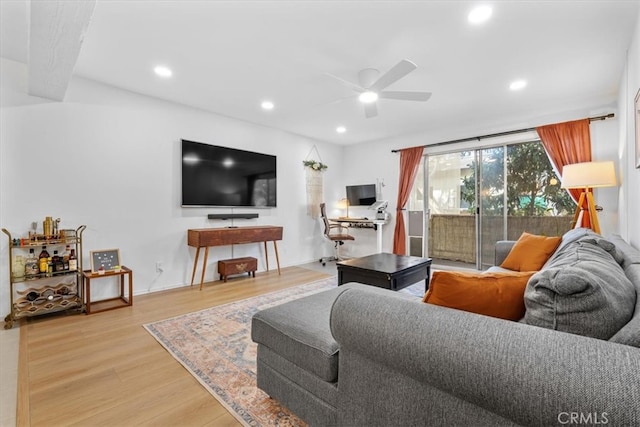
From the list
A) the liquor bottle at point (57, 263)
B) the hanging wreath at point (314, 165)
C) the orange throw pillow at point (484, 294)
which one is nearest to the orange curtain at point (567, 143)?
the hanging wreath at point (314, 165)

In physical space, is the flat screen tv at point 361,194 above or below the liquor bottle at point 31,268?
above

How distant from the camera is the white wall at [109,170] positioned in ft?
9.37

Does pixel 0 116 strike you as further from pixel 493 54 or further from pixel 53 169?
pixel 493 54

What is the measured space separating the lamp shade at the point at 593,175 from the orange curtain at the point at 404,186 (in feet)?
8.09

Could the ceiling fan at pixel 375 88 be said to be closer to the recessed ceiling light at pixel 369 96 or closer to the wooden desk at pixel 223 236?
the recessed ceiling light at pixel 369 96

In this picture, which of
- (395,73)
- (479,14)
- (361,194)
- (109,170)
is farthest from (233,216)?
(479,14)

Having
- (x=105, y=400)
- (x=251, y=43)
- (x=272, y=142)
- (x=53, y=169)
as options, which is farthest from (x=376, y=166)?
(x=105, y=400)

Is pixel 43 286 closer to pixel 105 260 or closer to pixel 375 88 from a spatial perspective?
pixel 105 260

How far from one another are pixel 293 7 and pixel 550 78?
2.96 m

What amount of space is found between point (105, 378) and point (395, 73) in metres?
3.17

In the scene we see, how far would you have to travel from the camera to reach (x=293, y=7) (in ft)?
6.95

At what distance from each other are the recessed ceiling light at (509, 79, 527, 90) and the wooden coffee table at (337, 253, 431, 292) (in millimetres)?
2268

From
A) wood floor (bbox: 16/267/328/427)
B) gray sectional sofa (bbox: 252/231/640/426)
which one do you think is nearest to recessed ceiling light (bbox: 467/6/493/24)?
gray sectional sofa (bbox: 252/231/640/426)

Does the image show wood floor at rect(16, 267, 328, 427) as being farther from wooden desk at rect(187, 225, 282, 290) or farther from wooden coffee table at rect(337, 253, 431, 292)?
wooden coffee table at rect(337, 253, 431, 292)
